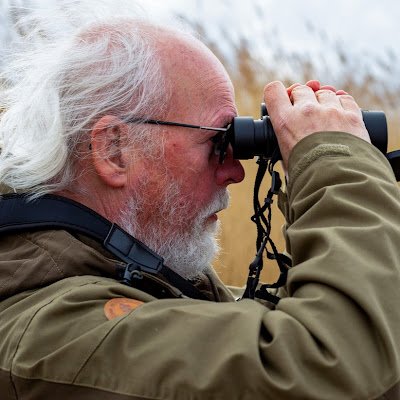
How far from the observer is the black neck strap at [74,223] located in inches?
70.7

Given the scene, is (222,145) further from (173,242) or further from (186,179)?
(173,242)

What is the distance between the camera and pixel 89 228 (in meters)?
1.83

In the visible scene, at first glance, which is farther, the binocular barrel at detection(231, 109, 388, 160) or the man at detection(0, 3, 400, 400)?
the binocular barrel at detection(231, 109, 388, 160)

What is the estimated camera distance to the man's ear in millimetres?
1987

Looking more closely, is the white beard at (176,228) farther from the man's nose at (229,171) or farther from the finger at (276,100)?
the finger at (276,100)

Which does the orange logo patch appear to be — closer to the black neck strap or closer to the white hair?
the black neck strap

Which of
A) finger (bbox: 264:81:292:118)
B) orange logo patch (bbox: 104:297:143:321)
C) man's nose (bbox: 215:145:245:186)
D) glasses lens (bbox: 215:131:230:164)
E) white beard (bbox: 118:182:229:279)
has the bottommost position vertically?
white beard (bbox: 118:182:229:279)

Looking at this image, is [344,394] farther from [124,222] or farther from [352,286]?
[124,222]

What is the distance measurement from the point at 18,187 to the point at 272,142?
0.59 metres

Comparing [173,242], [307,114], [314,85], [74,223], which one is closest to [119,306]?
[74,223]

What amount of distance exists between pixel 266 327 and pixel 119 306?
29 cm

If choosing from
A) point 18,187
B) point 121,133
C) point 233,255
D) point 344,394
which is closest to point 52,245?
point 18,187

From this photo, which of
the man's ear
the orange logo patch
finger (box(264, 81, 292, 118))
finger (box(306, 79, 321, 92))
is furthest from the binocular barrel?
the orange logo patch

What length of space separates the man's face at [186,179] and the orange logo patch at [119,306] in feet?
1.30
